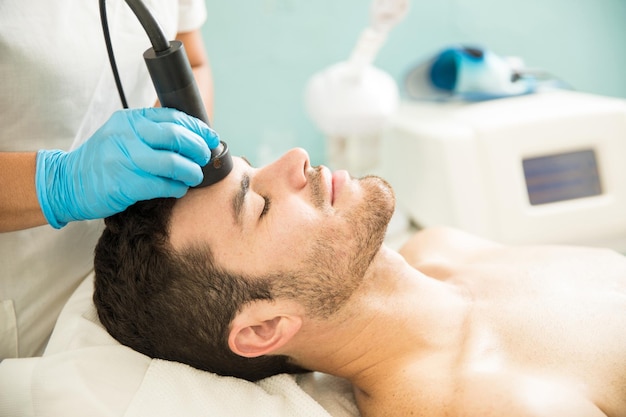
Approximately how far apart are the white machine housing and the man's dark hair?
90 centimetres

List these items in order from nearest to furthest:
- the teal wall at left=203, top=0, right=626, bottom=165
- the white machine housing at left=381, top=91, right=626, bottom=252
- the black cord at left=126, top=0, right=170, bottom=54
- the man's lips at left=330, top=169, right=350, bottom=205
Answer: the black cord at left=126, top=0, right=170, bottom=54 → the man's lips at left=330, top=169, right=350, bottom=205 → the white machine housing at left=381, top=91, right=626, bottom=252 → the teal wall at left=203, top=0, right=626, bottom=165

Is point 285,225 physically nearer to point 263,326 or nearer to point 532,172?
point 263,326

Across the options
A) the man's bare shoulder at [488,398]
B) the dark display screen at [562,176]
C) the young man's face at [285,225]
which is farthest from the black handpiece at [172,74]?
the dark display screen at [562,176]

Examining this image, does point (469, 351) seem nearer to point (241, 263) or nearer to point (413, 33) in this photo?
point (241, 263)

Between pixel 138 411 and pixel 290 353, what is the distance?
1.08 ft

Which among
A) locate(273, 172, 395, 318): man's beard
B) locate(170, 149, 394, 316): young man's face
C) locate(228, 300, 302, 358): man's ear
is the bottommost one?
locate(228, 300, 302, 358): man's ear

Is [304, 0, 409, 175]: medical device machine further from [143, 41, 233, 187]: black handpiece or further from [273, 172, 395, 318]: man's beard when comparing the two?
[143, 41, 233, 187]: black handpiece

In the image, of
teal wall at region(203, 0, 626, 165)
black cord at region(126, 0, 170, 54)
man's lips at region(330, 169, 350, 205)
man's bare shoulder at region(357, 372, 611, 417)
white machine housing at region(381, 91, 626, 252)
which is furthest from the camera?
teal wall at region(203, 0, 626, 165)

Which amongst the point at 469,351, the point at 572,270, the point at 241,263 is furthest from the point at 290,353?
the point at 572,270

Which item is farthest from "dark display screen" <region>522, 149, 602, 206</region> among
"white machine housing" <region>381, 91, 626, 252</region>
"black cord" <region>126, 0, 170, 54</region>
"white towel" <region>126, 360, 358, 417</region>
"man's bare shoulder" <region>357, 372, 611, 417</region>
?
"black cord" <region>126, 0, 170, 54</region>

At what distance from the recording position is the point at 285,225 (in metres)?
1.09

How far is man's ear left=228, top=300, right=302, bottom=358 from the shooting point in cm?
109

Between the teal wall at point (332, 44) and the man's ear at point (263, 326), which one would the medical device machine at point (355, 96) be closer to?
the teal wall at point (332, 44)

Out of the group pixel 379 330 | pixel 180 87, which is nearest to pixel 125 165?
pixel 180 87
